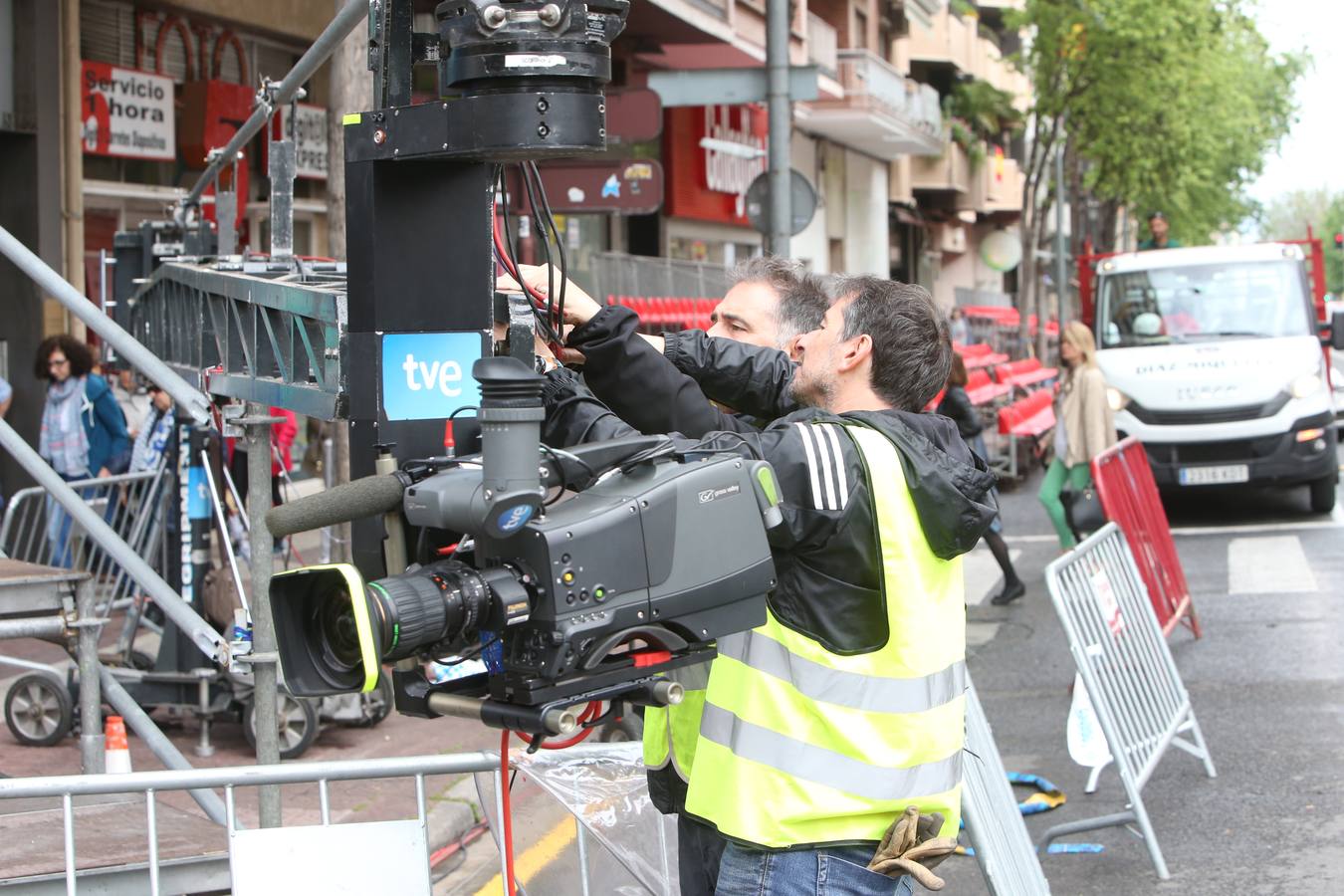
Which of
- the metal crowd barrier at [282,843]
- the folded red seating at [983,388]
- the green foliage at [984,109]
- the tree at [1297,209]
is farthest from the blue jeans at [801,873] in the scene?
the tree at [1297,209]

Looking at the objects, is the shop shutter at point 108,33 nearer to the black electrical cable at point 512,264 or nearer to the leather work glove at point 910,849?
the black electrical cable at point 512,264

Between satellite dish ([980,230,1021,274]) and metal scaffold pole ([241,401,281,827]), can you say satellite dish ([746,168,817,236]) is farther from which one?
satellite dish ([980,230,1021,274])

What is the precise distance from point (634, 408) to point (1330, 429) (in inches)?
497

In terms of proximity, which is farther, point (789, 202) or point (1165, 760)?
point (789, 202)

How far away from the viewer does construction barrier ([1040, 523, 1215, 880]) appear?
5914mm

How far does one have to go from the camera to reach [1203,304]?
15438 millimetres

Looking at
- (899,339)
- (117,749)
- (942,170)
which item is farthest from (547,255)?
(942,170)

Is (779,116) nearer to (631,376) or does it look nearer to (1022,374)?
(631,376)

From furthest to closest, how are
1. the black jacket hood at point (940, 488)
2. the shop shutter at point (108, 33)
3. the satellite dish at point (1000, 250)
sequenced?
the satellite dish at point (1000, 250) < the shop shutter at point (108, 33) < the black jacket hood at point (940, 488)

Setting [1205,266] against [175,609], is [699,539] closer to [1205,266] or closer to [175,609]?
[175,609]

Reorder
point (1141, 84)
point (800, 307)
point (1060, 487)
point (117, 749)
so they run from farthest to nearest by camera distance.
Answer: point (1141, 84) → point (1060, 487) → point (117, 749) → point (800, 307)

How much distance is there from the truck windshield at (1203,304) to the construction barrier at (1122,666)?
880cm

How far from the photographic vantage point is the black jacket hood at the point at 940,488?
2.81 m

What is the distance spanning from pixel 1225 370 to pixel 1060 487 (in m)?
3.69
